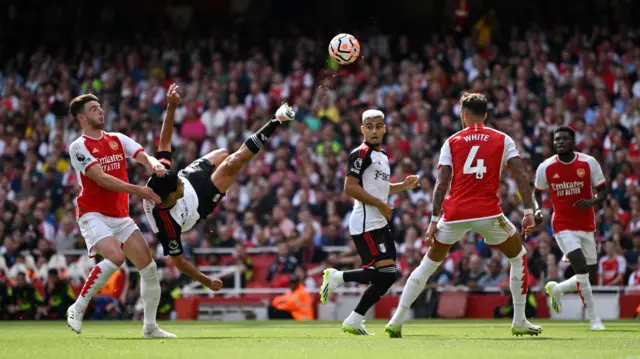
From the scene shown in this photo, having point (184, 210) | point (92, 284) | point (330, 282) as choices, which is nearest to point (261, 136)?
point (184, 210)

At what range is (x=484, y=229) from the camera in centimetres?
1120

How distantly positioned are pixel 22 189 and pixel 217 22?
8.04 meters

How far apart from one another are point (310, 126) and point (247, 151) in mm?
11511

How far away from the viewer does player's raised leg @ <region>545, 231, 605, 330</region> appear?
46.8 feet

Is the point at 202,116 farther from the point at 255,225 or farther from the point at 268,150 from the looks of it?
the point at 255,225

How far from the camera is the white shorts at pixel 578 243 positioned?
571 inches

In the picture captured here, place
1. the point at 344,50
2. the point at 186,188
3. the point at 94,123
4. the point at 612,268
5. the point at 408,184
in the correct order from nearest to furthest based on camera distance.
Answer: the point at 94,123 < the point at 408,184 < the point at 186,188 < the point at 344,50 < the point at 612,268

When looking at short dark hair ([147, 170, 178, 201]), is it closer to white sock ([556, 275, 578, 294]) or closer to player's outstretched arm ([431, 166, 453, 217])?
player's outstretched arm ([431, 166, 453, 217])

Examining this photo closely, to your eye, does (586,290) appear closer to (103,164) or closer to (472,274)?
(472,274)

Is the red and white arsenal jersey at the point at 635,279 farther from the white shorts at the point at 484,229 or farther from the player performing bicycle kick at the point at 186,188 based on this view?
the white shorts at the point at 484,229

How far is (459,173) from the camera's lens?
11.3 metres

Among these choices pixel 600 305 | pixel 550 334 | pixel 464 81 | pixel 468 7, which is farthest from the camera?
pixel 468 7

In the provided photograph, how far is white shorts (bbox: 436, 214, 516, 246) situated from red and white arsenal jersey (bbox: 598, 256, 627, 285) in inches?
356

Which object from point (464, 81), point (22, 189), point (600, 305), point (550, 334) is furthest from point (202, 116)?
point (550, 334)
